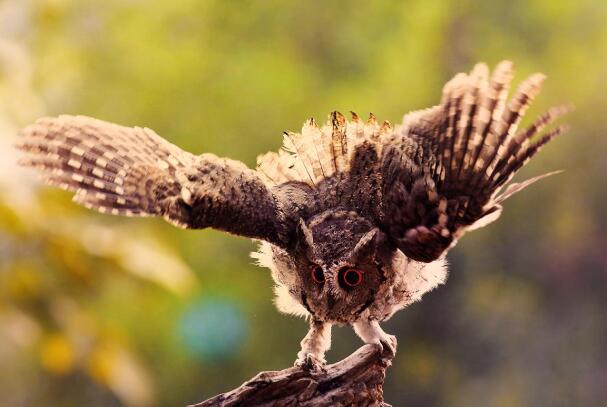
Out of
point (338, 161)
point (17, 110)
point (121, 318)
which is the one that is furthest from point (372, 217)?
point (121, 318)

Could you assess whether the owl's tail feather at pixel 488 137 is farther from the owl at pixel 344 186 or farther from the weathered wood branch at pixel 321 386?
the weathered wood branch at pixel 321 386

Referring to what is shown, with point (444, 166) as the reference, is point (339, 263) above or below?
below

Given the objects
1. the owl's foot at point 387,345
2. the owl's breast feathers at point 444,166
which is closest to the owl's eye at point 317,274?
the owl's breast feathers at point 444,166

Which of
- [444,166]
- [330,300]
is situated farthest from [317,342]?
[444,166]

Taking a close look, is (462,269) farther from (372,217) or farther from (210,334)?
(372,217)

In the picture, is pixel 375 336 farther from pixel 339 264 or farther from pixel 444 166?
pixel 444 166

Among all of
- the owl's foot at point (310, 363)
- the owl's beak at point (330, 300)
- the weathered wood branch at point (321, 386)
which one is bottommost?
the weathered wood branch at point (321, 386)
